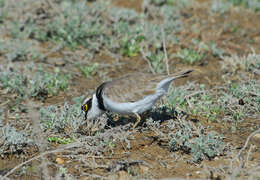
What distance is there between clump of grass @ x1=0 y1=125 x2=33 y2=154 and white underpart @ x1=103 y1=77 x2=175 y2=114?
112 cm

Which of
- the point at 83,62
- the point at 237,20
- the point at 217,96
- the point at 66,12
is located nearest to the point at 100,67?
the point at 83,62

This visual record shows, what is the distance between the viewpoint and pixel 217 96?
6.44 m

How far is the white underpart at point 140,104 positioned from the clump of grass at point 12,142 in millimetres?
1121

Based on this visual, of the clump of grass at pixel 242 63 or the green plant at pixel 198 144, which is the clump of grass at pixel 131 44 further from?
the green plant at pixel 198 144

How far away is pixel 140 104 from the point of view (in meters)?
5.32

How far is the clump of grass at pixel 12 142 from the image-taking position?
500 centimetres

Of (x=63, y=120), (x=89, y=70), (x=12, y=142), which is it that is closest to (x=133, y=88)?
(x=63, y=120)

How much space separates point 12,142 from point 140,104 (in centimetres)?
166

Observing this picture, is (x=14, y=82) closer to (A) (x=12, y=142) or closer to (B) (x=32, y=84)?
(B) (x=32, y=84)

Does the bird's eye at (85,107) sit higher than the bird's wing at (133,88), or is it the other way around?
the bird's wing at (133,88)

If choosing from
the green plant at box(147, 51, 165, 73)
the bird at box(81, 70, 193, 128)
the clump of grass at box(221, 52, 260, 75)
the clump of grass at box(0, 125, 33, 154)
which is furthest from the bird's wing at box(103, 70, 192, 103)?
the clump of grass at box(221, 52, 260, 75)

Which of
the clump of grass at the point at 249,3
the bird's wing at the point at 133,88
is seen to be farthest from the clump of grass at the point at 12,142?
the clump of grass at the point at 249,3

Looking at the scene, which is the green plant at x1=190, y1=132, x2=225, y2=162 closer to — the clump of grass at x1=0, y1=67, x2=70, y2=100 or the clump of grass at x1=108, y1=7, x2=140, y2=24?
the clump of grass at x1=0, y1=67, x2=70, y2=100

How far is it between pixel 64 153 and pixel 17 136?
0.61 meters
